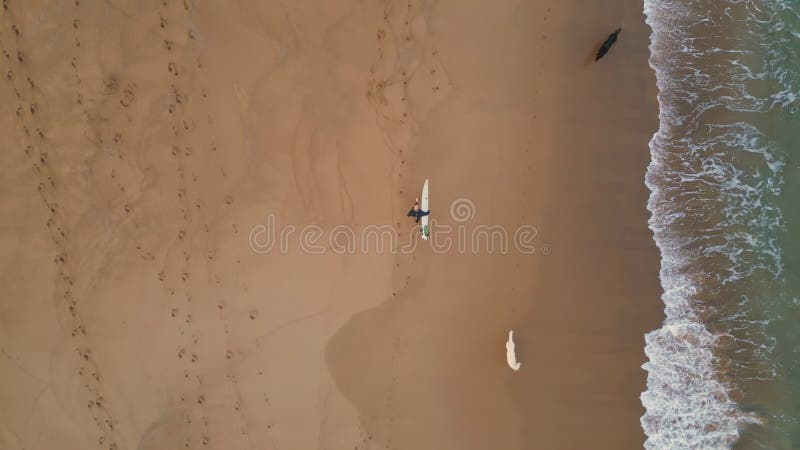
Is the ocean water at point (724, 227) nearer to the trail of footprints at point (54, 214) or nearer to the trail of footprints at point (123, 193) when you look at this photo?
the trail of footprints at point (123, 193)

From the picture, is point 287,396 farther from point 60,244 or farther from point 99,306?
point 60,244

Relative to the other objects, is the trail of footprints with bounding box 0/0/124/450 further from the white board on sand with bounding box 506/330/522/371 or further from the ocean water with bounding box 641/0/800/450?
the ocean water with bounding box 641/0/800/450

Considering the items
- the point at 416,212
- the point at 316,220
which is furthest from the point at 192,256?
the point at 416,212

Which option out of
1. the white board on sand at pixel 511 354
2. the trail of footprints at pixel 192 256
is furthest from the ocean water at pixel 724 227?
the trail of footprints at pixel 192 256

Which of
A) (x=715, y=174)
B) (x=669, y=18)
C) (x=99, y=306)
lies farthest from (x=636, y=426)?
(x=99, y=306)

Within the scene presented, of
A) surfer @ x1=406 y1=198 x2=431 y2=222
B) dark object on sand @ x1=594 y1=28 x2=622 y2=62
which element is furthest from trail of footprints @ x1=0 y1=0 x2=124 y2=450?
dark object on sand @ x1=594 y1=28 x2=622 y2=62

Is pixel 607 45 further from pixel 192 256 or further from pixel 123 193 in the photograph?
pixel 123 193
